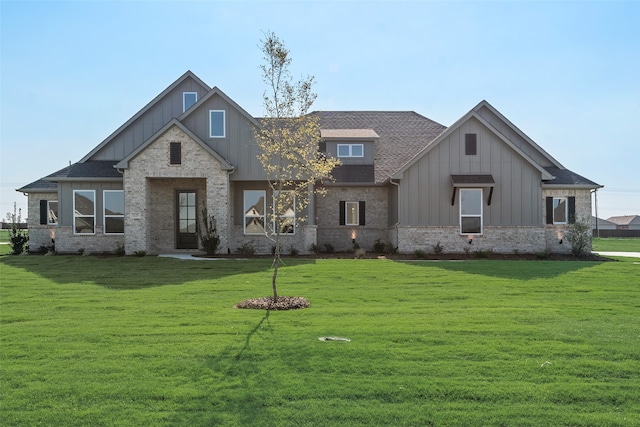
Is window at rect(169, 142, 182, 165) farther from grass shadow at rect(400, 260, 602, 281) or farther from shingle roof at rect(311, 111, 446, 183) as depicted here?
grass shadow at rect(400, 260, 602, 281)

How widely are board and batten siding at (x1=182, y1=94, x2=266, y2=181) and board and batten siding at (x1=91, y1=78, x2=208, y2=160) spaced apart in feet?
8.35

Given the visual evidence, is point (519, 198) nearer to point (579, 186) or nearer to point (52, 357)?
point (579, 186)

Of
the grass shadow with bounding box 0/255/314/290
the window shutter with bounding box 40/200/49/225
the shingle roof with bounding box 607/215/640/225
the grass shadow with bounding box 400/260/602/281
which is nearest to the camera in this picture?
the grass shadow with bounding box 0/255/314/290

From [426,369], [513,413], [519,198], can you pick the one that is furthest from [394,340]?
[519,198]

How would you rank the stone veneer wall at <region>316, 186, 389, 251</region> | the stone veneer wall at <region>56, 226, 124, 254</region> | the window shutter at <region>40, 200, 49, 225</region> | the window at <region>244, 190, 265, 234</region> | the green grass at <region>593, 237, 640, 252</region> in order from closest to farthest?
the stone veneer wall at <region>56, 226, 124, 254</region>, the window at <region>244, 190, 265, 234</region>, the window shutter at <region>40, 200, 49, 225</region>, the stone veneer wall at <region>316, 186, 389, 251</region>, the green grass at <region>593, 237, 640, 252</region>

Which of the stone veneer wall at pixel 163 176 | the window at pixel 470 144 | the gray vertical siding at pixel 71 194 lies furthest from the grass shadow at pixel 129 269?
the window at pixel 470 144

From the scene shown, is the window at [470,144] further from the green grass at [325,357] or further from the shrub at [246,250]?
the shrub at [246,250]

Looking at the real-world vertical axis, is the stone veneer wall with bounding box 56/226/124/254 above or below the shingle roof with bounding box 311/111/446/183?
below

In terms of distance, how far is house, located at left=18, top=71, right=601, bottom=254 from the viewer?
20.2m

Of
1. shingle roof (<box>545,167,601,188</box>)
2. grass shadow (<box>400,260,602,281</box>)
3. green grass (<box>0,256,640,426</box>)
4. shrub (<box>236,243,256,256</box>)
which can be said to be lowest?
green grass (<box>0,256,640,426</box>)

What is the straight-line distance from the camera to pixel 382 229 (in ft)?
78.4

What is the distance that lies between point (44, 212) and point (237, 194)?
378 inches

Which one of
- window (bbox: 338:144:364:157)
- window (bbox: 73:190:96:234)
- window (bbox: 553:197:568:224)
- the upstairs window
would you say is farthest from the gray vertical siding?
window (bbox: 553:197:568:224)

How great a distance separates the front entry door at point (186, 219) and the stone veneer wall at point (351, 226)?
6023 mm
